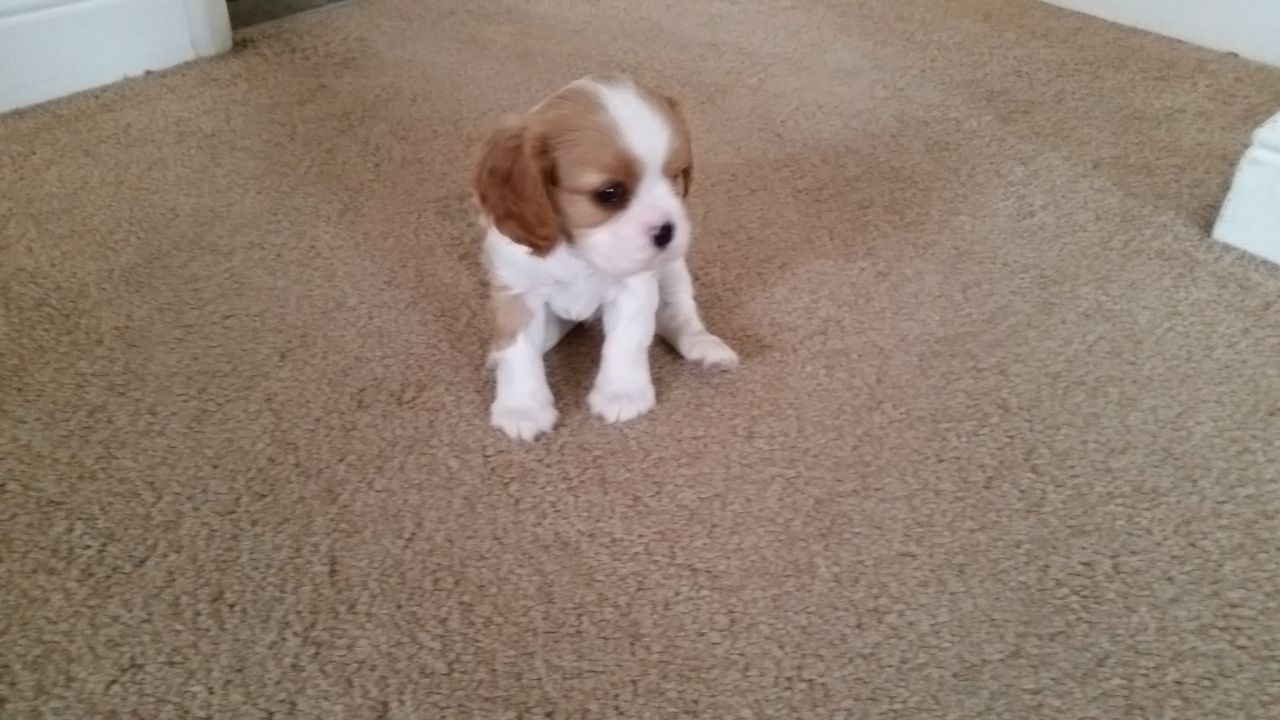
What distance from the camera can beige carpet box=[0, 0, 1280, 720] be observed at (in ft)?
2.67

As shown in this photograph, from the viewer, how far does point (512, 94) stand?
1718mm

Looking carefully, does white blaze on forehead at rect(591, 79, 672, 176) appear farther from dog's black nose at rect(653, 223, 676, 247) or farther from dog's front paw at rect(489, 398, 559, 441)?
dog's front paw at rect(489, 398, 559, 441)

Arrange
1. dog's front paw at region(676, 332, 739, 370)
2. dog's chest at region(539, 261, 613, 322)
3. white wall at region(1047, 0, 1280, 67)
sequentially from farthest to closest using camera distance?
white wall at region(1047, 0, 1280, 67)
dog's front paw at region(676, 332, 739, 370)
dog's chest at region(539, 261, 613, 322)

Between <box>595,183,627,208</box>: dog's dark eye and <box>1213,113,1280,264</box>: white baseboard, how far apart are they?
0.85 metres

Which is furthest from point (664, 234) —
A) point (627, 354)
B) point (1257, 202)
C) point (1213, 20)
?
point (1213, 20)

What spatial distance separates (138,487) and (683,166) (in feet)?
1.95

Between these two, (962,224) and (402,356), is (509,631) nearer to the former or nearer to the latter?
(402,356)

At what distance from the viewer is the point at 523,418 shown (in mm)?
1024

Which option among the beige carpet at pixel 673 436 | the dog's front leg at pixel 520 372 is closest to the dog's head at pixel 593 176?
the dog's front leg at pixel 520 372

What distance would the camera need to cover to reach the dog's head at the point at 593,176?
0.89m

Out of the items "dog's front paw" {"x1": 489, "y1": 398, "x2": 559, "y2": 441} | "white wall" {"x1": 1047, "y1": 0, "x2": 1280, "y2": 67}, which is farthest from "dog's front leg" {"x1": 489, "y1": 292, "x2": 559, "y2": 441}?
"white wall" {"x1": 1047, "y1": 0, "x2": 1280, "y2": 67}

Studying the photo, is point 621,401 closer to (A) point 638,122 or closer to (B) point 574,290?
(B) point 574,290

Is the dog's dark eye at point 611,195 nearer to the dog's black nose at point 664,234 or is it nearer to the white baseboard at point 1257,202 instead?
the dog's black nose at point 664,234

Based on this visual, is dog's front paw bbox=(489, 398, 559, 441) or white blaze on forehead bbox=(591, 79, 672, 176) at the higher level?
white blaze on forehead bbox=(591, 79, 672, 176)
